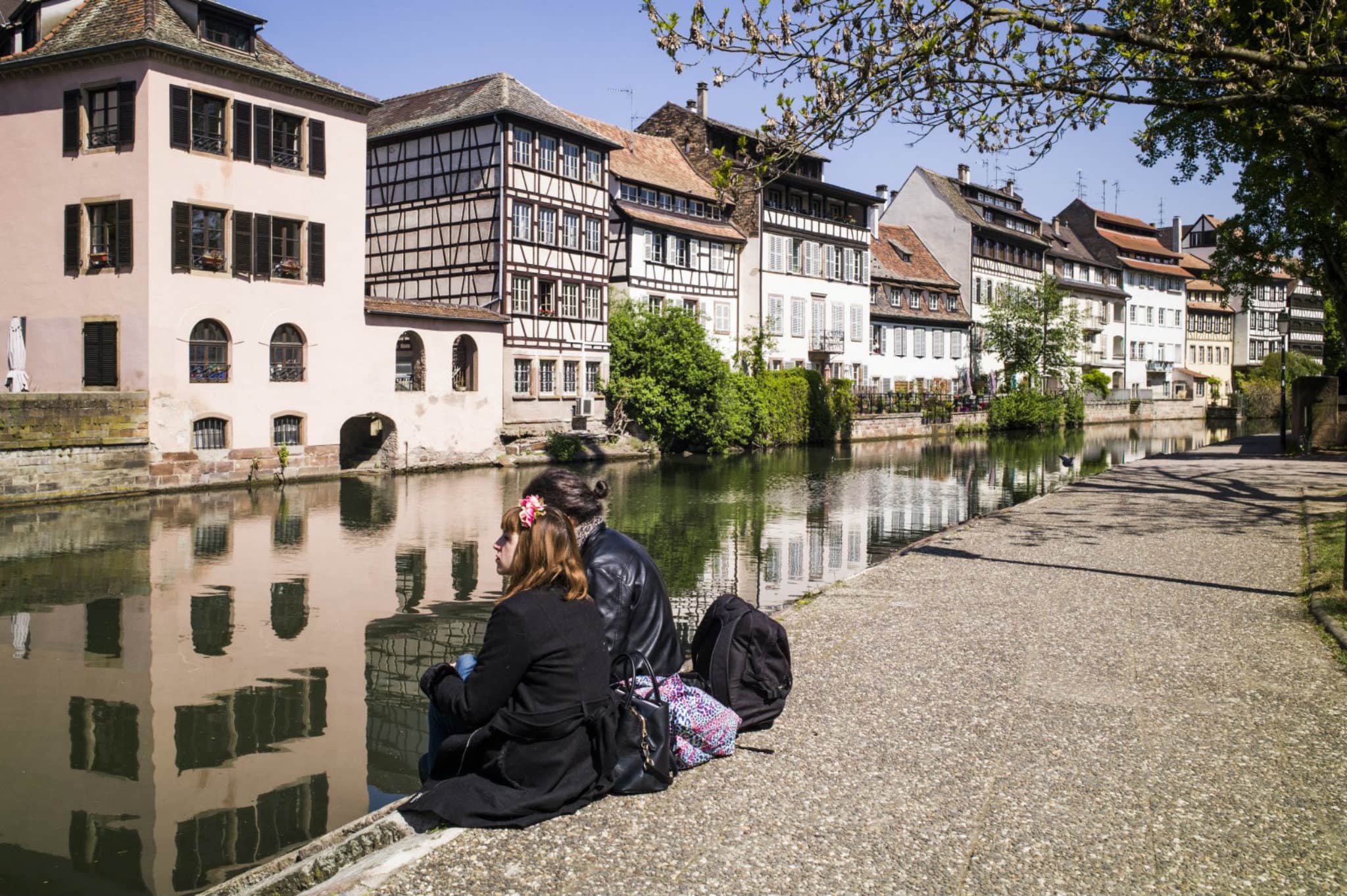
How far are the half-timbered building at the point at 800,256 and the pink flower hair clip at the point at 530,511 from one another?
43.5 meters

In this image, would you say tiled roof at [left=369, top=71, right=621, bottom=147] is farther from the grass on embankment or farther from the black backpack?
the black backpack

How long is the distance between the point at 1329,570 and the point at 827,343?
4356cm

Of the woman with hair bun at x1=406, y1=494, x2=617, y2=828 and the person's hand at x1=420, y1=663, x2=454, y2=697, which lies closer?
the woman with hair bun at x1=406, y1=494, x2=617, y2=828

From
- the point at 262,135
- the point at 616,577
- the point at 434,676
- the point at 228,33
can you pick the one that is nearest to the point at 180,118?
the point at 262,135

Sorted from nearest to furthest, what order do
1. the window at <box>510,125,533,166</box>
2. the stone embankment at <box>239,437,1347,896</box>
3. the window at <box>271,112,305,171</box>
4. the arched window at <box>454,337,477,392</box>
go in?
the stone embankment at <box>239,437,1347,896</box>, the window at <box>271,112,305,171</box>, the arched window at <box>454,337,477,392</box>, the window at <box>510,125,533,166</box>

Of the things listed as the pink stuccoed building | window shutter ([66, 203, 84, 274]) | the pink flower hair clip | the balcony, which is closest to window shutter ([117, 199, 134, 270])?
the pink stuccoed building

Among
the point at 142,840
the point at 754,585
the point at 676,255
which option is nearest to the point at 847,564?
the point at 754,585

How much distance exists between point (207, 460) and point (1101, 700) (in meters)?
23.3

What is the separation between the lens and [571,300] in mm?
38406

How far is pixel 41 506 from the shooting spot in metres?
21.8

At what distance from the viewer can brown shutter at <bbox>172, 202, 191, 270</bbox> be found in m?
25.5

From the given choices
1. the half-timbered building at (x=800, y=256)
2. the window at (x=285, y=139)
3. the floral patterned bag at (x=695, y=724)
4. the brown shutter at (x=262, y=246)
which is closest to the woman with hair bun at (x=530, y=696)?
the floral patterned bag at (x=695, y=724)

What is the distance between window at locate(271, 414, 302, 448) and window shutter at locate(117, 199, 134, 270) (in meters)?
4.94

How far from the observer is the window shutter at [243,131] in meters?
26.7
